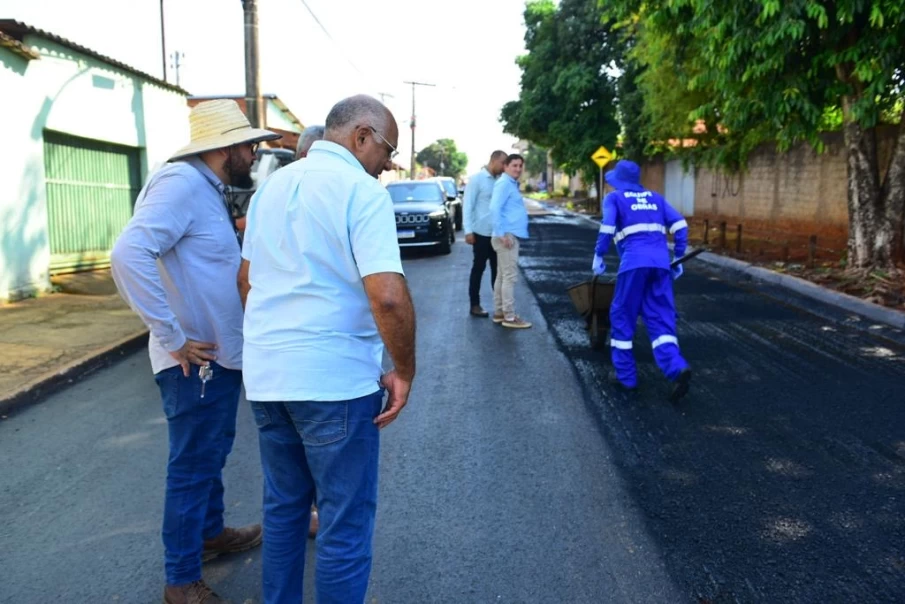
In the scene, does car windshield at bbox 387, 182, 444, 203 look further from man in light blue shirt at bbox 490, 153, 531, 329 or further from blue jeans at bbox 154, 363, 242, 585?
blue jeans at bbox 154, 363, 242, 585

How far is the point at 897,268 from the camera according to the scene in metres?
11.2

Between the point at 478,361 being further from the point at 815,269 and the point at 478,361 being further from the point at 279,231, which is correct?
the point at 815,269

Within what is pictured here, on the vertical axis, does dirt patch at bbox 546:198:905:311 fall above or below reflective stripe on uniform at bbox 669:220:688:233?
below

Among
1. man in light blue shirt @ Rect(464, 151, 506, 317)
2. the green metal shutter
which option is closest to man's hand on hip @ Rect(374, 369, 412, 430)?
man in light blue shirt @ Rect(464, 151, 506, 317)

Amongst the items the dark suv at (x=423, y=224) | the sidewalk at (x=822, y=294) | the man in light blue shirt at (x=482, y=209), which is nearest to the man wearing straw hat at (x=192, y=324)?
the man in light blue shirt at (x=482, y=209)

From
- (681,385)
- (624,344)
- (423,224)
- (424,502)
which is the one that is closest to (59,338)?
(424,502)

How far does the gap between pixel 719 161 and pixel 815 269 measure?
251 inches

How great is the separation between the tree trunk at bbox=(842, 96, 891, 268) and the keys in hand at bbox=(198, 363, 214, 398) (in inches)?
429

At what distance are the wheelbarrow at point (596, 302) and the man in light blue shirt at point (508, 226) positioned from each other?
122 cm

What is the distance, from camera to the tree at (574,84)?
3039 centimetres

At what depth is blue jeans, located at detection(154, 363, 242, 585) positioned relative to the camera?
2930mm

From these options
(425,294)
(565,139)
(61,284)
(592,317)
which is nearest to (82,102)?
(61,284)

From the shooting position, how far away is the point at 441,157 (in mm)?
107938

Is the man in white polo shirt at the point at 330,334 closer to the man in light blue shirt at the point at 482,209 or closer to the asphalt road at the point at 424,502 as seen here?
the asphalt road at the point at 424,502
